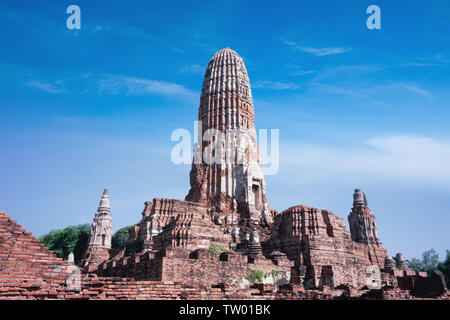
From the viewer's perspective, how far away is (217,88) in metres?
43.0

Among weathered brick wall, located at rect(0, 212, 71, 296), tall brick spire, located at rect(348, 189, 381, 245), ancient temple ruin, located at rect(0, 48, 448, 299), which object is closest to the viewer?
weathered brick wall, located at rect(0, 212, 71, 296)

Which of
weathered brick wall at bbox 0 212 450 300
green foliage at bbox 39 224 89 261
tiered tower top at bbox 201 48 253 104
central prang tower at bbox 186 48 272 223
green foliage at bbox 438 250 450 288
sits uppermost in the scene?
tiered tower top at bbox 201 48 253 104

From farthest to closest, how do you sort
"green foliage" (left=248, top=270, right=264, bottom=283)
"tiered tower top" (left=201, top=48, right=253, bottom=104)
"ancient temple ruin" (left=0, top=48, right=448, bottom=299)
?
"tiered tower top" (left=201, top=48, right=253, bottom=104), "green foliage" (left=248, top=270, right=264, bottom=283), "ancient temple ruin" (left=0, top=48, right=448, bottom=299)

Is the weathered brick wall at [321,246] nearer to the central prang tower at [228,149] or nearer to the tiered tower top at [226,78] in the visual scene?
the central prang tower at [228,149]

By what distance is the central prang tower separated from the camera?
37906mm

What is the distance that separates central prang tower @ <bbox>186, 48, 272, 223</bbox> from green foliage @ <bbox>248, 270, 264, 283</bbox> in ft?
41.5

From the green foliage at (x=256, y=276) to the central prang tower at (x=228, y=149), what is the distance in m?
12.7

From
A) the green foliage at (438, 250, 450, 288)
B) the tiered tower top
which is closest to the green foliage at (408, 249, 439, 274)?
the green foliage at (438, 250, 450, 288)

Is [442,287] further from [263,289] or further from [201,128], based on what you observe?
[201,128]

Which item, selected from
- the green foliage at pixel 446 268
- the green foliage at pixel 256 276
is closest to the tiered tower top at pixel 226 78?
the green foliage at pixel 256 276

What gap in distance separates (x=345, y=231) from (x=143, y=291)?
22.1 meters

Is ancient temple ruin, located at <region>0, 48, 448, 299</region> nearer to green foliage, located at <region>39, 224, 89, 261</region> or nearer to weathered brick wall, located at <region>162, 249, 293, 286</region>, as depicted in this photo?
weathered brick wall, located at <region>162, 249, 293, 286</region>

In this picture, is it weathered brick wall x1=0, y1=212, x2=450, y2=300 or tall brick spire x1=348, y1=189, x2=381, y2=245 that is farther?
tall brick spire x1=348, y1=189, x2=381, y2=245
